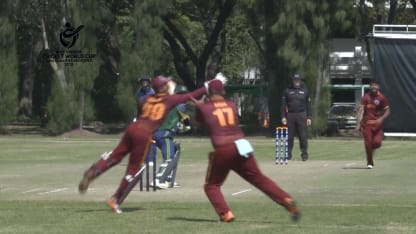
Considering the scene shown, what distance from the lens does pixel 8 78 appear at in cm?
4766

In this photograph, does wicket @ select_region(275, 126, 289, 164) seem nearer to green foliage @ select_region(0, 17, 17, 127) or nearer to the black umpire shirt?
the black umpire shirt

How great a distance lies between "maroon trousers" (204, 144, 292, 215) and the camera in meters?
12.7

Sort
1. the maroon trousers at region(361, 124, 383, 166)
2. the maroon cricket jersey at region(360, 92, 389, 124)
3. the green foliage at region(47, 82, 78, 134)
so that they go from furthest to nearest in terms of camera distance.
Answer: the green foliage at region(47, 82, 78, 134), the maroon cricket jersey at region(360, 92, 389, 124), the maroon trousers at region(361, 124, 383, 166)

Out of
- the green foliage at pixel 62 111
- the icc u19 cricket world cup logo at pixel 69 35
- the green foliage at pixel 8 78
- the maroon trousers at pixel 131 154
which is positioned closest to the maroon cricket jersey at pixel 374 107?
the maroon trousers at pixel 131 154

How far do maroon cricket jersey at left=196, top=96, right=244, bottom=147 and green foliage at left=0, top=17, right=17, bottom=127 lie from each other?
35655mm

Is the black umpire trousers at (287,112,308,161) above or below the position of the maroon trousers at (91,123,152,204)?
below

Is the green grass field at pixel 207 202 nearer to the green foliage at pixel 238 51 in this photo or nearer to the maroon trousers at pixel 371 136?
the maroon trousers at pixel 371 136

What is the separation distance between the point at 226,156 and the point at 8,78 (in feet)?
119

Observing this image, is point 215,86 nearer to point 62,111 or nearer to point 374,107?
point 374,107

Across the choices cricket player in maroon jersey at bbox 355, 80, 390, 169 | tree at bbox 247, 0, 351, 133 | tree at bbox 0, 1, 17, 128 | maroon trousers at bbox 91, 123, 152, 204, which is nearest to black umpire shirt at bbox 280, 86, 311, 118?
cricket player in maroon jersey at bbox 355, 80, 390, 169

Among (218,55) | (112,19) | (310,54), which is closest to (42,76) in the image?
(218,55)

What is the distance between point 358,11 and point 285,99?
31285 millimetres

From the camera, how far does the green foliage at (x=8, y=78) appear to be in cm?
4753

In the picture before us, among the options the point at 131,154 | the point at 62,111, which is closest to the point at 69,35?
the point at 62,111
